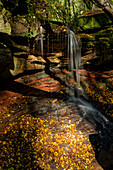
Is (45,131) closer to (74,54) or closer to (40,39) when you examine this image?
(40,39)

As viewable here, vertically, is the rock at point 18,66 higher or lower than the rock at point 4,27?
lower

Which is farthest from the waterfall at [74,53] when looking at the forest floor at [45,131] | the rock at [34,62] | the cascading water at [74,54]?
the forest floor at [45,131]

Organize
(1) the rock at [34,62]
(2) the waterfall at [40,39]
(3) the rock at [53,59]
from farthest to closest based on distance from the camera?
1. (3) the rock at [53,59]
2. (1) the rock at [34,62]
3. (2) the waterfall at [40,39]

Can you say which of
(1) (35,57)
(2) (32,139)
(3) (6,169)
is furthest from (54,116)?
(1) (35,57)

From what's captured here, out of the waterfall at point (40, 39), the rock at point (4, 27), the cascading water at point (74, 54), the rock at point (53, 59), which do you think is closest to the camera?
the rock at point (4, 27)

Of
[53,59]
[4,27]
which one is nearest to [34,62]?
[53,59]

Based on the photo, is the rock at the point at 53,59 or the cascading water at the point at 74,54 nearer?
the cascading water at the point at 74,54

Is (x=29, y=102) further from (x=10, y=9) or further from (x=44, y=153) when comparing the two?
(x=10, y=9)

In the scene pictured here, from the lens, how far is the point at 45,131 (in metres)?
4.50

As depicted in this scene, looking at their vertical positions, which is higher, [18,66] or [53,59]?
[53,59]

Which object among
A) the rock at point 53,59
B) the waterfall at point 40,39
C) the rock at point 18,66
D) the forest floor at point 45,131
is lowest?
the forest floor at point 45,131

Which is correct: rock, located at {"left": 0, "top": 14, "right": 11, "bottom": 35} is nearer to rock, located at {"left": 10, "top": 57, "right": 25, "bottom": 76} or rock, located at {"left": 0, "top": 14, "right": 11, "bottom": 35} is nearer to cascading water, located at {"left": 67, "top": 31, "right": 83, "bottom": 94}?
rock, located at {"left": 10, "top": 57, "right": 25, "bottom": 76}

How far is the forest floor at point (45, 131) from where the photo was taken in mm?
3643

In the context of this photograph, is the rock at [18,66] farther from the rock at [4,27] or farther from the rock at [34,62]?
the rock at [4,27]
